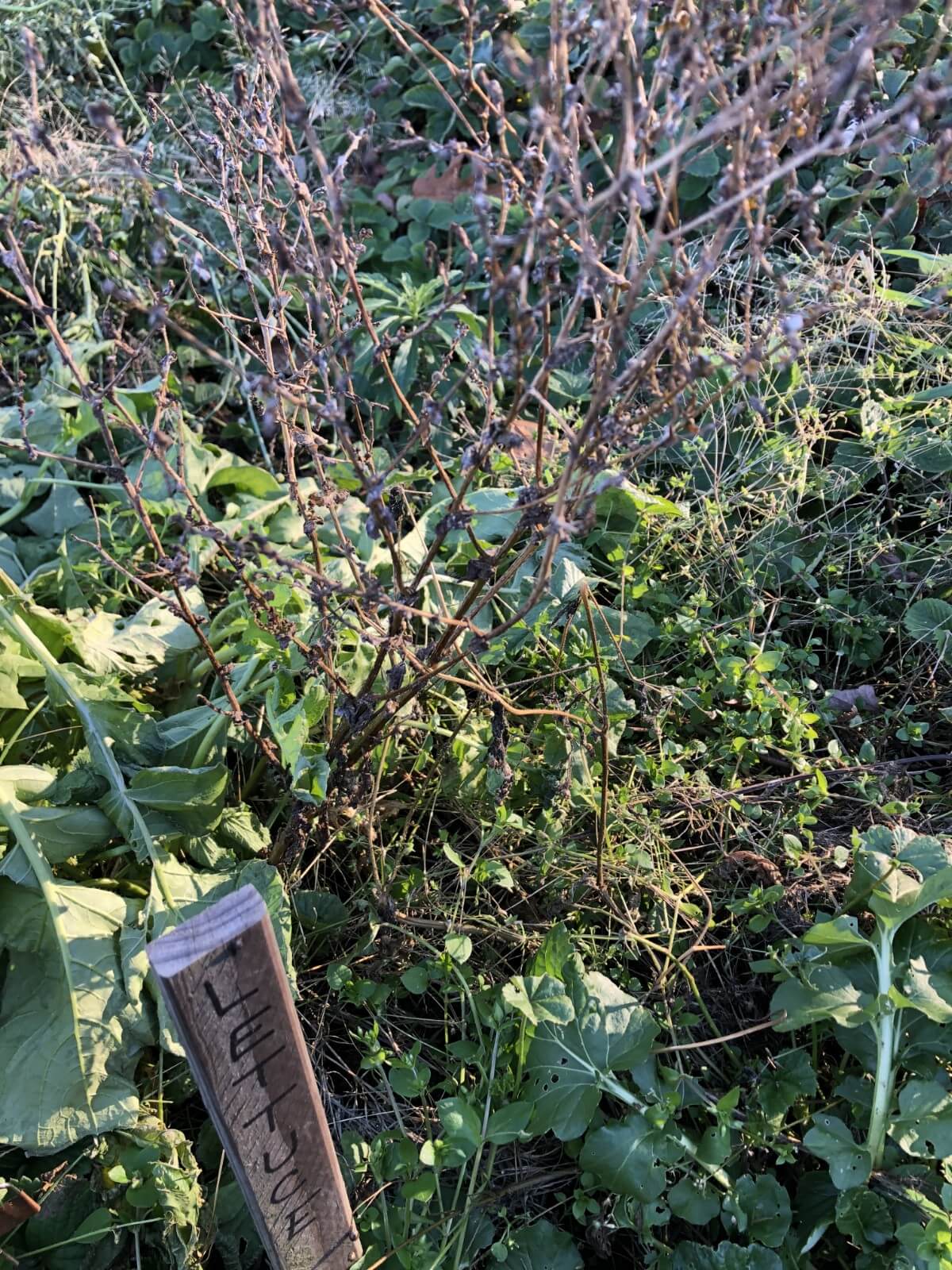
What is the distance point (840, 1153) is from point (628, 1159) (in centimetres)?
33

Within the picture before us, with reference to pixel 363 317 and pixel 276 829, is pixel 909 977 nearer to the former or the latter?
pixel 276 829

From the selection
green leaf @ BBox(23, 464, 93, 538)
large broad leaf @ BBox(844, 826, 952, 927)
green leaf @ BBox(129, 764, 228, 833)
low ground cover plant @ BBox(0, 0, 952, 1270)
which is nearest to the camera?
low ground cover plant @ BBox(0, 0, 952, 1270)

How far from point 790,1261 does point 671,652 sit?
4.16 ft

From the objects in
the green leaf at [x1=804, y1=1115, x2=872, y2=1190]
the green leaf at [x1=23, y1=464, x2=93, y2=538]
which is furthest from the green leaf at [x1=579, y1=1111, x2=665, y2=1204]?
the green leaf at [x1=23, y1=464, x2=93, y2=538]

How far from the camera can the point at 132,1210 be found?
5.48 feet

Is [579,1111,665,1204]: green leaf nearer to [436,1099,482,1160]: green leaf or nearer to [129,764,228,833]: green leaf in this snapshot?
[436,1099,482,1160]: green leaf

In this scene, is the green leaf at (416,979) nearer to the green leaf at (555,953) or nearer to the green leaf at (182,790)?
the green leaf at (555,953)

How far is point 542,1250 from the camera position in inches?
64.7

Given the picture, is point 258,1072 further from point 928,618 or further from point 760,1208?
point 928,618

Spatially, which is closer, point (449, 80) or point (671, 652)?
point (671, 652)

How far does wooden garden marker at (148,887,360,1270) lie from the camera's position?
1.07m

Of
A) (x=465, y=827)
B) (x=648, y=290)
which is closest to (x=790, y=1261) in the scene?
(x=465, y=827)

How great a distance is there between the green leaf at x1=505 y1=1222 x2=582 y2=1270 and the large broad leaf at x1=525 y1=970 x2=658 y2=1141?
0.15m

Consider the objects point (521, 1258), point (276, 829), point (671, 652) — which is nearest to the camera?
point (521, 1258)
